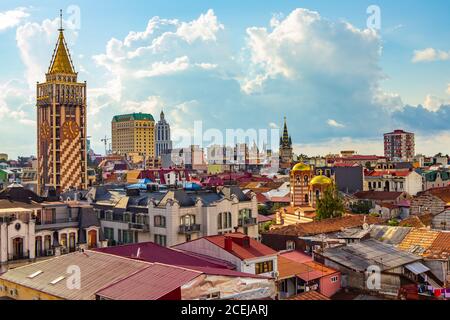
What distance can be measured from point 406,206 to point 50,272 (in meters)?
49.7

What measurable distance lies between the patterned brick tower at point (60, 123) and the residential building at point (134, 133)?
369ft

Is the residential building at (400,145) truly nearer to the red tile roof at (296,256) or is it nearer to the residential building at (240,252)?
the red tile roof at (296,256)

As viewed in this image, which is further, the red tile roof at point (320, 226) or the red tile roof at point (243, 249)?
the red tile roof at point (320, 226)

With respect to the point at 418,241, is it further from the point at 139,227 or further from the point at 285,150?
the point at 285,150

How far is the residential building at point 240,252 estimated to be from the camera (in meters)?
24.2

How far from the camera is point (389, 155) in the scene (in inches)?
6324

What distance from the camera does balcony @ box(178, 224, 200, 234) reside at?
32.4 metres

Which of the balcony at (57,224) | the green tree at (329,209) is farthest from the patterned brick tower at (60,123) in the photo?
the balcony at (57,224)

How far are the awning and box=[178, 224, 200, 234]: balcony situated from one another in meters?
12.4

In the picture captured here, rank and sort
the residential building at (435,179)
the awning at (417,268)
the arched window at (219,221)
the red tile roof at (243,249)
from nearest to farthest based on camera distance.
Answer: the red tile roof at (243,249)
the awning at (417,268)
the arched window at (219,221)
the residential building at (435,179)

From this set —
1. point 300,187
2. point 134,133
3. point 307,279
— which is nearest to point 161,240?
point 307,279

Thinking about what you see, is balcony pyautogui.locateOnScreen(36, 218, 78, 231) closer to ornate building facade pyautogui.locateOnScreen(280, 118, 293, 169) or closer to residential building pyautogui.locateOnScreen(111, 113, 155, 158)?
ornate building facade pyautogui.locateOnScreen(280, 118, 293, 169)
